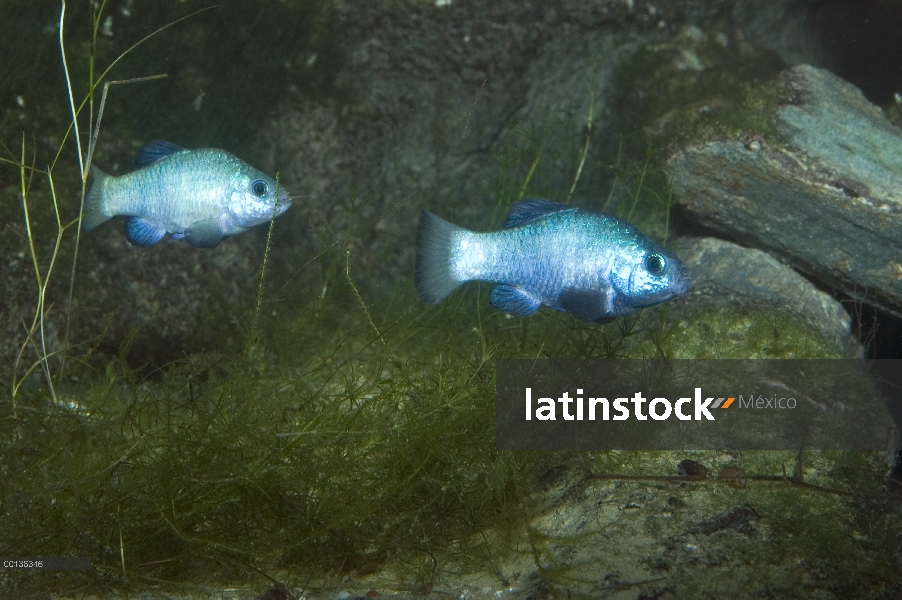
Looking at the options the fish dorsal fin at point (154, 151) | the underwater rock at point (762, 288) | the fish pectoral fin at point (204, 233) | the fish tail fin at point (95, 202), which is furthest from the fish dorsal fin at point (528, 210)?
the fish tail fin at point (95, 202)

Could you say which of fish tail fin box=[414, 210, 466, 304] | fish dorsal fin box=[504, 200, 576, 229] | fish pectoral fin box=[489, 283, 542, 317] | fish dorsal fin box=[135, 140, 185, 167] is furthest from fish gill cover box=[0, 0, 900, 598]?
fish dorsal fin box=[504, 200, 576, 229]

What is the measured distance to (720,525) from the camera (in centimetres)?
302

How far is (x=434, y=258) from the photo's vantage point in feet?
10.6

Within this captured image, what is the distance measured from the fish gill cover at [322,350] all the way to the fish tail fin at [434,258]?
0.67m

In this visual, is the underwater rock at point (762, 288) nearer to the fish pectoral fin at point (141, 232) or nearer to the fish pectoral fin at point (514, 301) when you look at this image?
the fish pectoral fin at point (514, 301)

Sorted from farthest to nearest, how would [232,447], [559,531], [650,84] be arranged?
[650,84] → [232,447] → [559,531]

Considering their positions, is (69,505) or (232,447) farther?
(232,447)

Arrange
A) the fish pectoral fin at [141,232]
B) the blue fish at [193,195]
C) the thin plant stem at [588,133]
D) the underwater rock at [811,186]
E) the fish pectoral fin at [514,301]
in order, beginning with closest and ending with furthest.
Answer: the fish pectoral fin at [514,301]
the blue fish at [193,195]
the fish pectoral fin at [141,232]
the underwater rock at [811,186]
the thin plant stem at [588,133]

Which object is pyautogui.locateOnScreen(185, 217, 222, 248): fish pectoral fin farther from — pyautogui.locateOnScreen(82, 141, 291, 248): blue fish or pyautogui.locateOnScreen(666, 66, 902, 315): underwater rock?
pyautogui.locateOnScreen(666, 66, 902, 315): underwater rock

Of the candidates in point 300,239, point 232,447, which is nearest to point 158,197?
point 232,447

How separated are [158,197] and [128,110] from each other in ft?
6.82

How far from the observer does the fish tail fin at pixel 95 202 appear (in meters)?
3.74

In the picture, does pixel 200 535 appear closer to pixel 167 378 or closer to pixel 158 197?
pixel 167 378

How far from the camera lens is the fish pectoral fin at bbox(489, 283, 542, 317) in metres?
3.22
